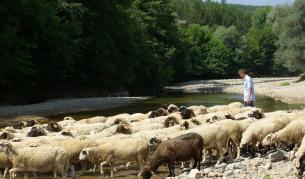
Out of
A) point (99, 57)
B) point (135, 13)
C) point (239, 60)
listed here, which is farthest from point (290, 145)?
point (239, 60)

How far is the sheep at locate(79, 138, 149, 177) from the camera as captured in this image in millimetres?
16500

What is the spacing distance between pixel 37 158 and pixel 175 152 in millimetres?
3919

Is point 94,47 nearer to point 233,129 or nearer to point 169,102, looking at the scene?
point 169,102

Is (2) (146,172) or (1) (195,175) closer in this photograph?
(1) (195,175)

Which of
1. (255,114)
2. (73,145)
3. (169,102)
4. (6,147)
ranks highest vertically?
(255,114)

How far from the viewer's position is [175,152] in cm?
1538

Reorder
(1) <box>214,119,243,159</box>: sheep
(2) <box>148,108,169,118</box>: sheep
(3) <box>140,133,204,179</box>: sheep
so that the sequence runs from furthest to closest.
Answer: (2) <box>148,108,169,118</box>: sheep, (1) <box>214,119,243,159</box>: sheep, (3) <box>140,133,204,179</box>: sheep

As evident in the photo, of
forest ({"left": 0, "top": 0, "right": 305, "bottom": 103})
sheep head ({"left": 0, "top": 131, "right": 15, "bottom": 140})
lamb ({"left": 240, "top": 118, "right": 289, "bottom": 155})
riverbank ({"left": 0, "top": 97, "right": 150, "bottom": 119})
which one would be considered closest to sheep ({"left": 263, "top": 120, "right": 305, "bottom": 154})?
lamb ({"left": 240, "top": 118, "right": 289, "bottom": 155})

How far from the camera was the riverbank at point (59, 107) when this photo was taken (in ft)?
135

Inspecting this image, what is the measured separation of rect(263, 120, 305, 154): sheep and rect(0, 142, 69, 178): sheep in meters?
6.50

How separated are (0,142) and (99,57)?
46289mm

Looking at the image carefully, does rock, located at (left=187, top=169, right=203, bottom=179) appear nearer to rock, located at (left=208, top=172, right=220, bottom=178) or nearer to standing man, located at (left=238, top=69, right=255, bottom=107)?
rock, located at (left=208, top=172, right=220, bottom=178)

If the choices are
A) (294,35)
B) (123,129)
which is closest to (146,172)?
(123,129)

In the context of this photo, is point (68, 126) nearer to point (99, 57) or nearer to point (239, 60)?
point (99, 57)
